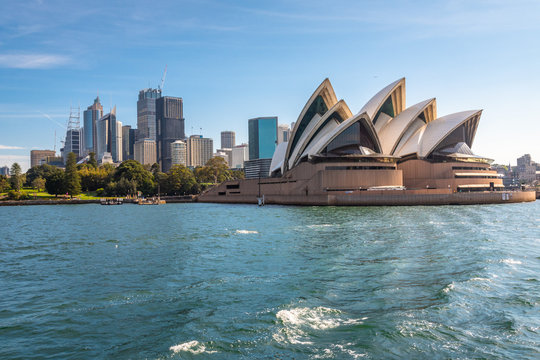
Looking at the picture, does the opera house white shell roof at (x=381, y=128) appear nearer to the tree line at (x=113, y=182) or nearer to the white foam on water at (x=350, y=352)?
the tree line at (x=113, y=182)

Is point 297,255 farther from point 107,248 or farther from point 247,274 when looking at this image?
point 107,248

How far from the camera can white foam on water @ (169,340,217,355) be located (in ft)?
26.0

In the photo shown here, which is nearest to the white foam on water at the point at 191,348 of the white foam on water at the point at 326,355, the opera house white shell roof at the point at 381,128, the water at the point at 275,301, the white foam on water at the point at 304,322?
the water at the point at 275,301

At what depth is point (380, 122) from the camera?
2891 inches

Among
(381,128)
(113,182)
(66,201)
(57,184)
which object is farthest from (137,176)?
(381,128)

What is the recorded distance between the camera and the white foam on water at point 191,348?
7926 millimetres

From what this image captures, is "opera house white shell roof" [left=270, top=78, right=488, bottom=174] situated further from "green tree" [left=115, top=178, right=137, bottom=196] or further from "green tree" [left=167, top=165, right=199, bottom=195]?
"green tree" [left=115, top=178, right=137, bottom=196]

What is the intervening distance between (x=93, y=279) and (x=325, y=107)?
64754 mm

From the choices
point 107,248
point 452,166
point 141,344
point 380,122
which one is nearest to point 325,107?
point 380,122

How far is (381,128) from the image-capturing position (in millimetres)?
73500

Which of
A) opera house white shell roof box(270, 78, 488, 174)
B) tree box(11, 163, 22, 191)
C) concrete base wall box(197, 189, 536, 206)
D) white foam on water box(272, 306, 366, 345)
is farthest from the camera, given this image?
tree box(11, 163, 22, 191)

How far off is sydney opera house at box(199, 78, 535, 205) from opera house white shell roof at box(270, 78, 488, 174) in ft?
0.53

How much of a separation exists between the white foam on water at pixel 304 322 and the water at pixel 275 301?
0.04 meters

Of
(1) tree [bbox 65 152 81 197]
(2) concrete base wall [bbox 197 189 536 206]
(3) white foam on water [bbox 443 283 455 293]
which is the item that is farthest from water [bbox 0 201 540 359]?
(1) tree [bbox 65 152 81 197]
